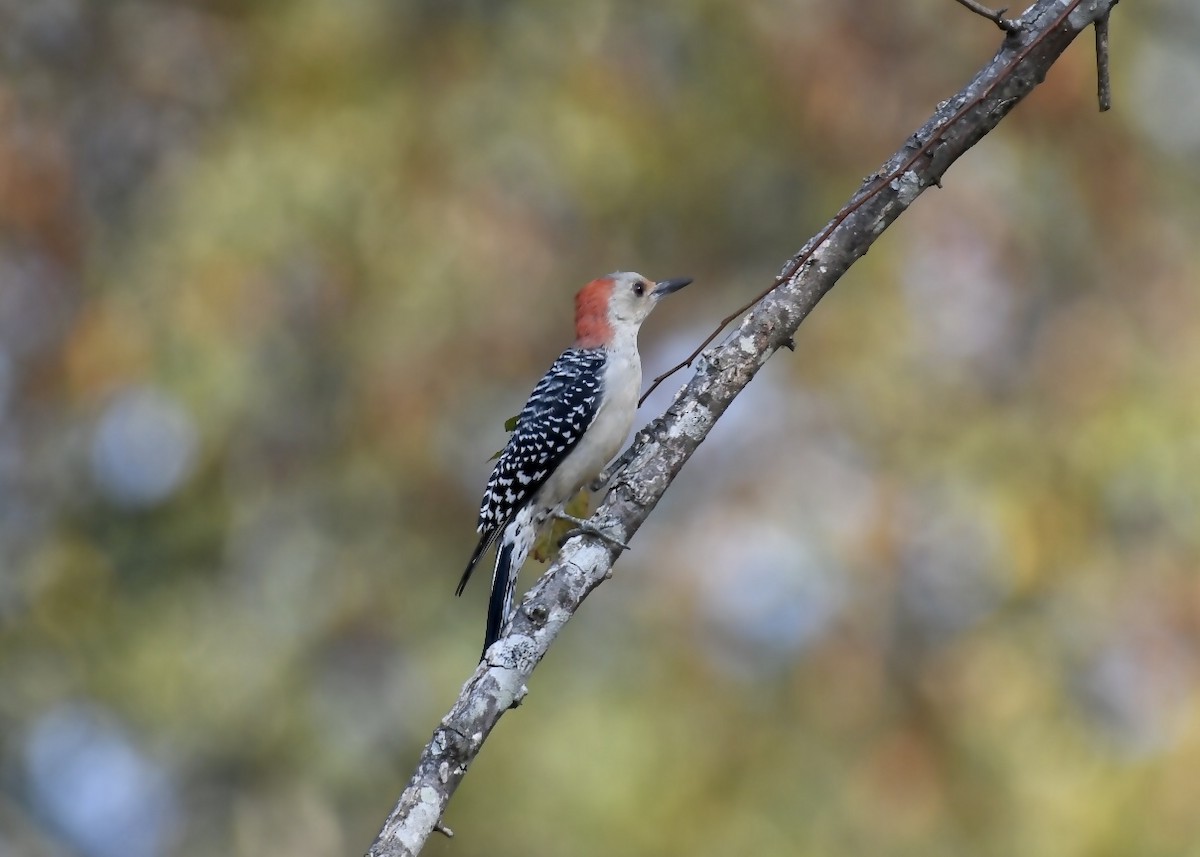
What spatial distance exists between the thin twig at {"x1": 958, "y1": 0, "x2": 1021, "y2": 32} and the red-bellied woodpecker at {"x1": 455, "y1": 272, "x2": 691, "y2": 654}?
7.68 feet

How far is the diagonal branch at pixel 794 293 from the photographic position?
3.88 m

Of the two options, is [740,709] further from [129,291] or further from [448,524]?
[129,291]

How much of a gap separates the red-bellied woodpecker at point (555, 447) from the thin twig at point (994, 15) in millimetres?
2340

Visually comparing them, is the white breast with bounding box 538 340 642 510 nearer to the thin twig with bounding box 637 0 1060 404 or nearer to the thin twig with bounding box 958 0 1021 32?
the thin twig with bounding box 637 0 1060 404

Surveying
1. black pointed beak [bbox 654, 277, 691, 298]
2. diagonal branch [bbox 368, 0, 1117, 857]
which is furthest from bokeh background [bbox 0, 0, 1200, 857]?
diagonal branch [bbox 368, 0, 1117, 857]

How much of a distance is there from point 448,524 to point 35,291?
368 cm

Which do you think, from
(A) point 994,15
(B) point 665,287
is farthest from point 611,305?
(A) point 994,15

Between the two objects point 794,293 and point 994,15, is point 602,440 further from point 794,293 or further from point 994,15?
point 994,15

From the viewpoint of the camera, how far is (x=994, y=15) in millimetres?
3723

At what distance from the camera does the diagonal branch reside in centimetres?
388

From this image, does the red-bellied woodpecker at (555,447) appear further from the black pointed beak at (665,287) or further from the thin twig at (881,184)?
the thin twig at (881,184)

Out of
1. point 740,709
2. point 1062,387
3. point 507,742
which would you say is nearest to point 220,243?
point 507,742

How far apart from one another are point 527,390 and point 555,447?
5765 mm

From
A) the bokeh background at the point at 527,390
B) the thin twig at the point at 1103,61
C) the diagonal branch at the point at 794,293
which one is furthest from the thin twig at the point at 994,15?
the bokeh background at the point at 527,390
